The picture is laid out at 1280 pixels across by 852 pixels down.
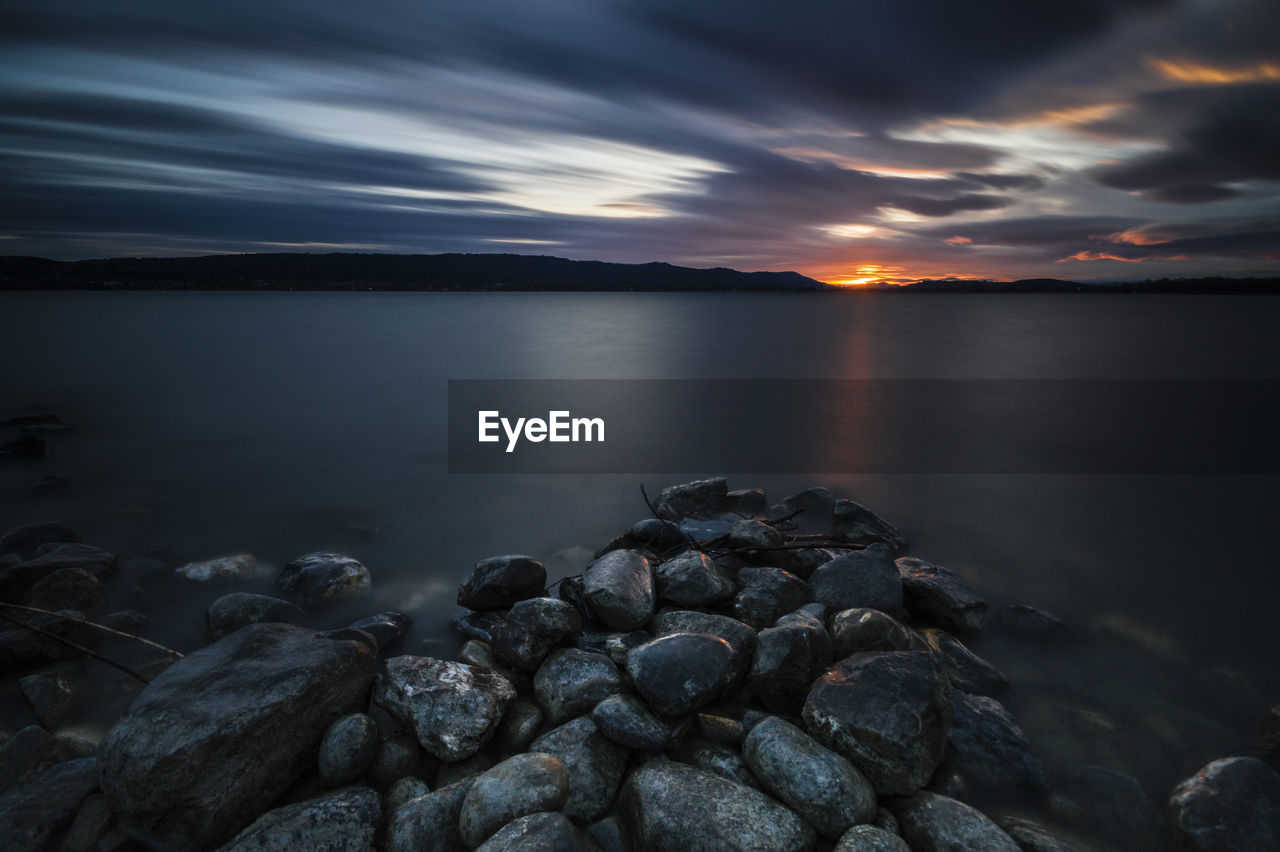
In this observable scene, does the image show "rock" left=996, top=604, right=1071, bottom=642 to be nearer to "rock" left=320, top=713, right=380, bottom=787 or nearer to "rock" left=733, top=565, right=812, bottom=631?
"rock" left=733, top=565, right=812, bottom=631

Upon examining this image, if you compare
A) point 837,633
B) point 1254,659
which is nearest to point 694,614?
point 837,633

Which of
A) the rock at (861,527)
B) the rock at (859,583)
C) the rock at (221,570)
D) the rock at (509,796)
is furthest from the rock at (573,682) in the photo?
the rock at (221,570)

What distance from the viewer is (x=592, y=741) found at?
3.09m

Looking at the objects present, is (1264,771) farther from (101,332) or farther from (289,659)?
(101,332)

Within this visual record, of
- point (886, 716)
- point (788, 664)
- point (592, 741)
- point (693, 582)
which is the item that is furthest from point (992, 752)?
point (592, 741)

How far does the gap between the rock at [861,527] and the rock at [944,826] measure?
3294mm

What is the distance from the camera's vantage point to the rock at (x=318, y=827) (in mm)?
2586

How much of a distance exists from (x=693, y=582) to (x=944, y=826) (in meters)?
2.12

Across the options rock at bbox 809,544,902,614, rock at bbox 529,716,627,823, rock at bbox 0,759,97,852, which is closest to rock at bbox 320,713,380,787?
rock at bbox 529,716,627,823

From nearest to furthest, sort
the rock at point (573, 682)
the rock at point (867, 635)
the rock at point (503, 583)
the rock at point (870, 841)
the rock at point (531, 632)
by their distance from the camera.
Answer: the rock at point (870, 841) → the rock at point (573, 682) → the rock at point (867, 635) → the rock at point (531, 632) → the rock at point (503, 583)

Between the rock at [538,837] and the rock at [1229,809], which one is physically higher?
the rock at [538,837]

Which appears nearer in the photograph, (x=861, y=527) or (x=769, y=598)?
(x=769, y=598)

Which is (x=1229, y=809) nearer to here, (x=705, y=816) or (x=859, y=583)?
(x=859, y=583)

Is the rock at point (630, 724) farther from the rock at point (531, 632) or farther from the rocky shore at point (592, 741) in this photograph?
the rock at point (531, 632)
